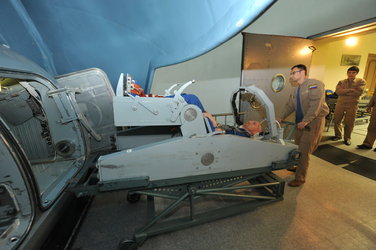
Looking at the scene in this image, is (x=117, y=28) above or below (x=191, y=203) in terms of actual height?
above

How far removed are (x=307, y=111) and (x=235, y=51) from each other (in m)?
1.88

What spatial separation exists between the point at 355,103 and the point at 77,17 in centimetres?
580

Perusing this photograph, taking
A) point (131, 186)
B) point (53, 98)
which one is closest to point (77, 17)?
point (53, 98)

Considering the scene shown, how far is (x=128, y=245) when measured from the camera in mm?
1366

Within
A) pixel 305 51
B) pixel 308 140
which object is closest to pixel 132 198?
pixel 308 140

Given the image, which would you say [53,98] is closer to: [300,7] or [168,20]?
[168,20]

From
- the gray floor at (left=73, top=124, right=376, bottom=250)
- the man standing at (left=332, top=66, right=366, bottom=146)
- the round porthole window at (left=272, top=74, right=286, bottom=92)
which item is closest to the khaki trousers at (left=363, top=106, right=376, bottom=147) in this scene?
the man standing at (left=332, top=66, right=366, bottom=146)

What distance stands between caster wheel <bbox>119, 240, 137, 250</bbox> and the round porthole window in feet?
12.1

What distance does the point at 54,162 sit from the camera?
1958 mm

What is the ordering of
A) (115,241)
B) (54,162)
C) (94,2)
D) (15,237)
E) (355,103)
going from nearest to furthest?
1. (15,237)
2. (94,2)
3. (115,241)
4. (54,162)
5. (355,103)

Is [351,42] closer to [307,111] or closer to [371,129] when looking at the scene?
[371,129]

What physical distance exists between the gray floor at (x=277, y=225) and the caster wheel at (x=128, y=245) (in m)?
0.14

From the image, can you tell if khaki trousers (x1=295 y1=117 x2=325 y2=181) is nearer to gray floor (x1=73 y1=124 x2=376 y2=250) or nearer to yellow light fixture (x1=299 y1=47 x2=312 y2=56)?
gray floor (x1=73 y1=124 x2=376 y2=250)

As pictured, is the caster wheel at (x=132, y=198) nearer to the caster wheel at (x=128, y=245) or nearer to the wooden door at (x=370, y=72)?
the caster wheel at (x=128, y=245)
